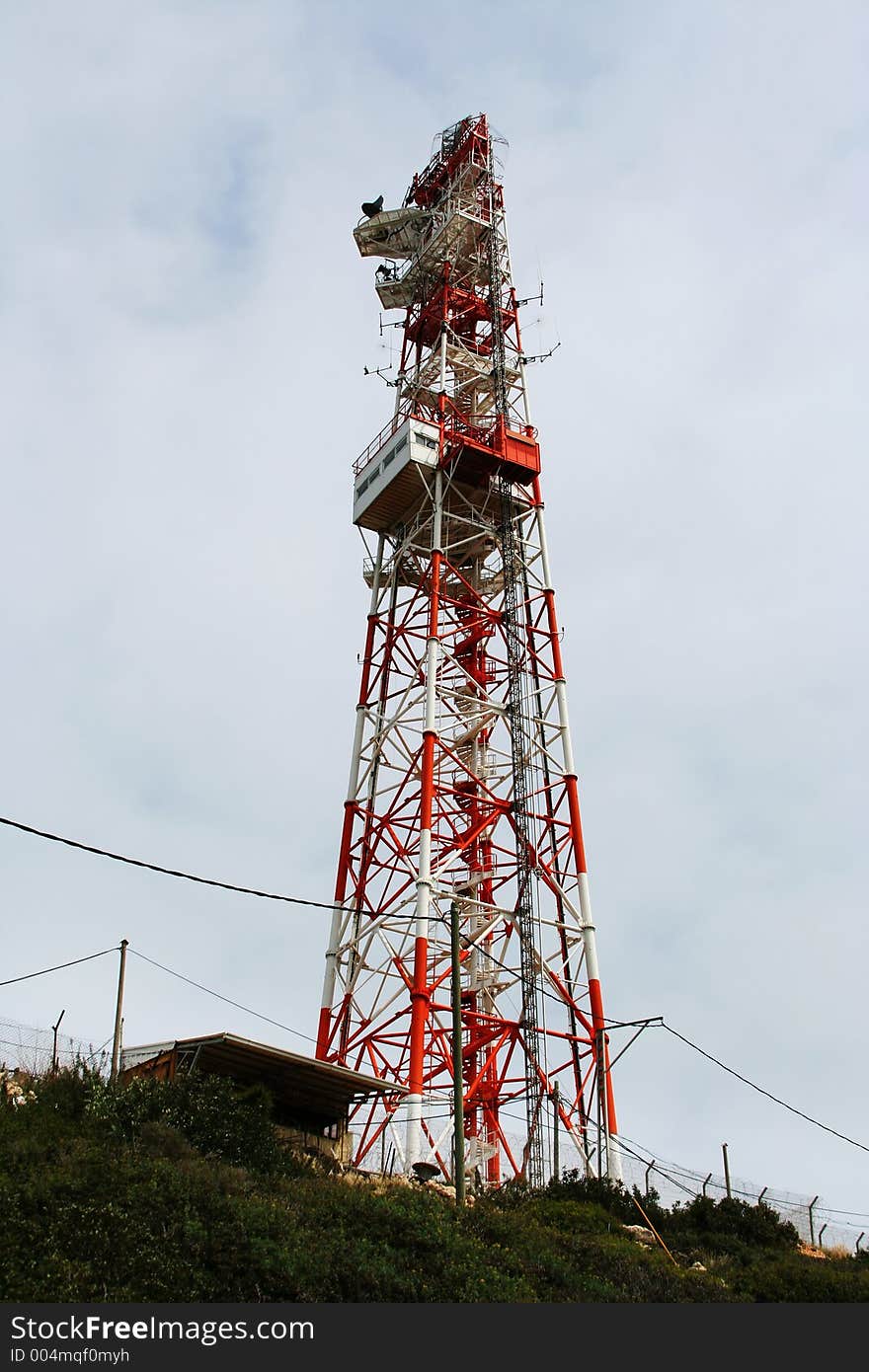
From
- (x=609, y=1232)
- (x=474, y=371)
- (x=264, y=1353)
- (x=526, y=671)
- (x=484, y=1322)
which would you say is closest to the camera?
(x=264, y=1353)

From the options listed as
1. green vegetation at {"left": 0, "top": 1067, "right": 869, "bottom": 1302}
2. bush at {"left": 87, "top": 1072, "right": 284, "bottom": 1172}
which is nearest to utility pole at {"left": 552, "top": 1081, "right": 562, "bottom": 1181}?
green vegetation at {"left": 0, "top": 1067, "right": 869, "bottom": 1302}

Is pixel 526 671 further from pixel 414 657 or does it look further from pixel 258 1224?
pixel 258 1224

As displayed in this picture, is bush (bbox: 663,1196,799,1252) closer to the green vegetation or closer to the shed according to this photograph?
the green vegetation

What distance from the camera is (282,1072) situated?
2703cm

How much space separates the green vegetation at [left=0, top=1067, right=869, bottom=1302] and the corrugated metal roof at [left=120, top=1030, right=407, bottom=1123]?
741 millimetres

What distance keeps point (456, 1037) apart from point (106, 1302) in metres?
8.83

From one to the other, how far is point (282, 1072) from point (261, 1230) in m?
8.12

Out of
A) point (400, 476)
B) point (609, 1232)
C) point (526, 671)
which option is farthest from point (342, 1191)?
point (400, 476)

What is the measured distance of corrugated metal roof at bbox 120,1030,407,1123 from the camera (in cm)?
2572

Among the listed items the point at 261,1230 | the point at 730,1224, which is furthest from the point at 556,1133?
the point at 261,1230

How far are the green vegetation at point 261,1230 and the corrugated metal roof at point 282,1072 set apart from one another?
29.2 inches

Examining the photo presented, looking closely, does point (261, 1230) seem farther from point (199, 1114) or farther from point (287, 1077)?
point (287, 1077)

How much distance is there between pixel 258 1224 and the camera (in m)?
19.0

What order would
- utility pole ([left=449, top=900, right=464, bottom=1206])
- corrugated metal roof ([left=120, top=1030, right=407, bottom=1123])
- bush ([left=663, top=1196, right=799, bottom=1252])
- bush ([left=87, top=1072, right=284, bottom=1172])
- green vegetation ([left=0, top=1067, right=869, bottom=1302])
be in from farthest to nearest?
bush ([left=663, top=1196, right=799, bottom=1252]), corrugated metal roof ([left=120, top=1030, right=407, bottom=1123]), bush ([left=87, top=1072, right=284, bottom=1172]), utility pole ([left=449, top=900, right=464, bottom=1206]), green vegetation ([left=0, top=1067, right=869, bottom=1302])
